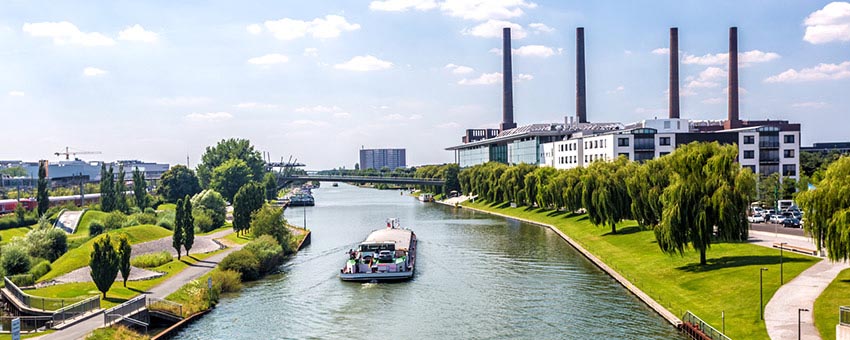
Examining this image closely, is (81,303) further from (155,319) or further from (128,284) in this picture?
(128,284)

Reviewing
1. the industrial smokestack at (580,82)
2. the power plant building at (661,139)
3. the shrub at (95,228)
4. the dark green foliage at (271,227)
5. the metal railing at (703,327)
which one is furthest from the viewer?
the industrial smokestack at (580,82)

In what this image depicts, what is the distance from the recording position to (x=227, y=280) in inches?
2335

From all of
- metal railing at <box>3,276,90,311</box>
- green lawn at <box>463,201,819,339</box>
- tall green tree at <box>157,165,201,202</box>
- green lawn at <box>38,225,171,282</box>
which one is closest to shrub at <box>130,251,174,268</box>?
green lawn at <box>38,225,171,282</box>

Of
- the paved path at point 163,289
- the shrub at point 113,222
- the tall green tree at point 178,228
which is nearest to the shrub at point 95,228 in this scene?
the shrub at point 113,222

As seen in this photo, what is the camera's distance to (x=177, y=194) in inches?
6014

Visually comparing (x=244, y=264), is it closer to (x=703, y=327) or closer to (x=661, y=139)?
(x=703, y=327)

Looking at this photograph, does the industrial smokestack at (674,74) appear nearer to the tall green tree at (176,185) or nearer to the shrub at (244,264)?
the tall green tree at (176,185)

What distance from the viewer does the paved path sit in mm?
39656

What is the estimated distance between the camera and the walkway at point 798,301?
122ft

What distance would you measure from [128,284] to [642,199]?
4865 centimetres

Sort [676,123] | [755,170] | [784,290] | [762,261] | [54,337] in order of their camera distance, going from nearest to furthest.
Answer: [54,337], [784,290], [762,261], [755,170], [676,123]

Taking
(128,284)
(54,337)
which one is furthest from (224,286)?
(54,337)

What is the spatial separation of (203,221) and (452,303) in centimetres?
6062

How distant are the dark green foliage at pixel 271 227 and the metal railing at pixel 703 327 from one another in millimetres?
50447
